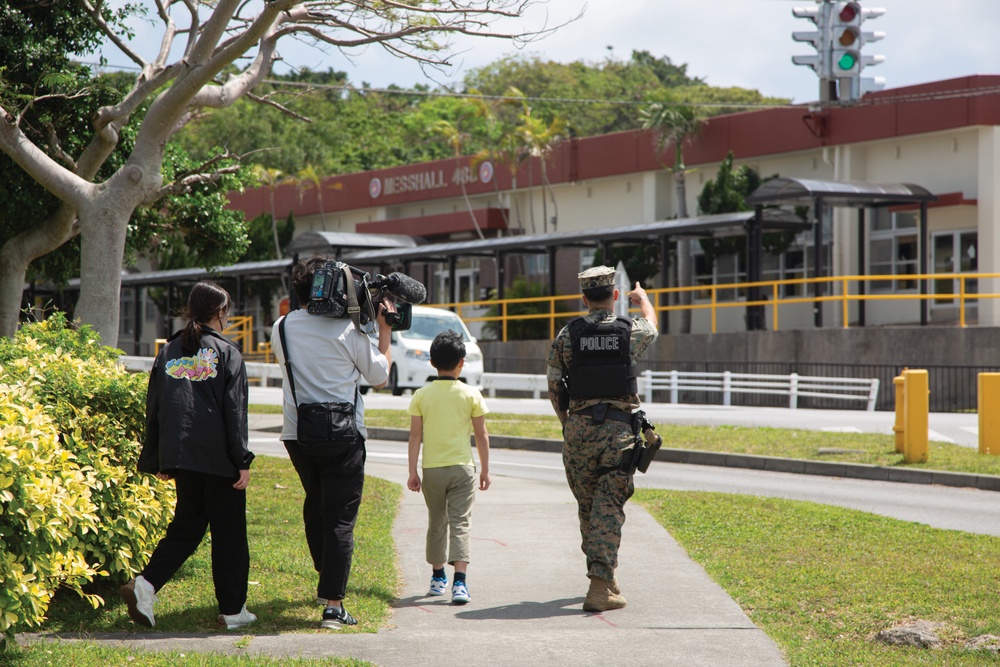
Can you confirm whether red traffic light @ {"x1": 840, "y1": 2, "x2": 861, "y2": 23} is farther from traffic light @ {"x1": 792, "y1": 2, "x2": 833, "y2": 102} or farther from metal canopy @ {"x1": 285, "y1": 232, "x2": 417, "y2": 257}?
metal canopy @ {"x1": 285, "y1": 232, "x2": 417, "y2": 257}

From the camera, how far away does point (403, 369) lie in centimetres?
2395

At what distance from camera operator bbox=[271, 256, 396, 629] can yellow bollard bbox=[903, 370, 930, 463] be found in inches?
343

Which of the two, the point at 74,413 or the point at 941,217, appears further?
the point at 941,217

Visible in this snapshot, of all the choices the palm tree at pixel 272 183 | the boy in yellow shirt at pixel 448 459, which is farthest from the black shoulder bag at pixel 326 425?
the palm tree at pixel 272 183

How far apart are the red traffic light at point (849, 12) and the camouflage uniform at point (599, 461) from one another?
28.2 ft

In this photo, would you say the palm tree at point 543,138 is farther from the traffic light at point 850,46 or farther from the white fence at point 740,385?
the traffic light at point 850,46

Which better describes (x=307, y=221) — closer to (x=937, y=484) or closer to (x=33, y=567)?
(x=937, y=484)

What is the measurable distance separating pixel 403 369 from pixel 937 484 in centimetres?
1293

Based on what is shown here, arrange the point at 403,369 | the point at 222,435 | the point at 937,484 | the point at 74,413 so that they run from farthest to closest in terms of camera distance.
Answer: the point at 403,369 → the point at 937,484 → the point at 74,413 → the point at 222,435

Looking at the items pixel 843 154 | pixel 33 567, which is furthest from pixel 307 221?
pixel 33 567

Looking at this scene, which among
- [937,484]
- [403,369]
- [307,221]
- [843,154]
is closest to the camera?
[937,484]

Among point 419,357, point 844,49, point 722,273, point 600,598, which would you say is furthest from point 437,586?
point 722,273

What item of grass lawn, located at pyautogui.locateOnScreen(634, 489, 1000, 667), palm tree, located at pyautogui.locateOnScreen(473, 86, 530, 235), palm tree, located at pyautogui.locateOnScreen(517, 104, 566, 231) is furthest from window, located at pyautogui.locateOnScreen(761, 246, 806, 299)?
grass lawn, located at pyautogui.locateOnScreen(634, 489, 1000, 667)

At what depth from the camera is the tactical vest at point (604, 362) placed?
21.6ft
